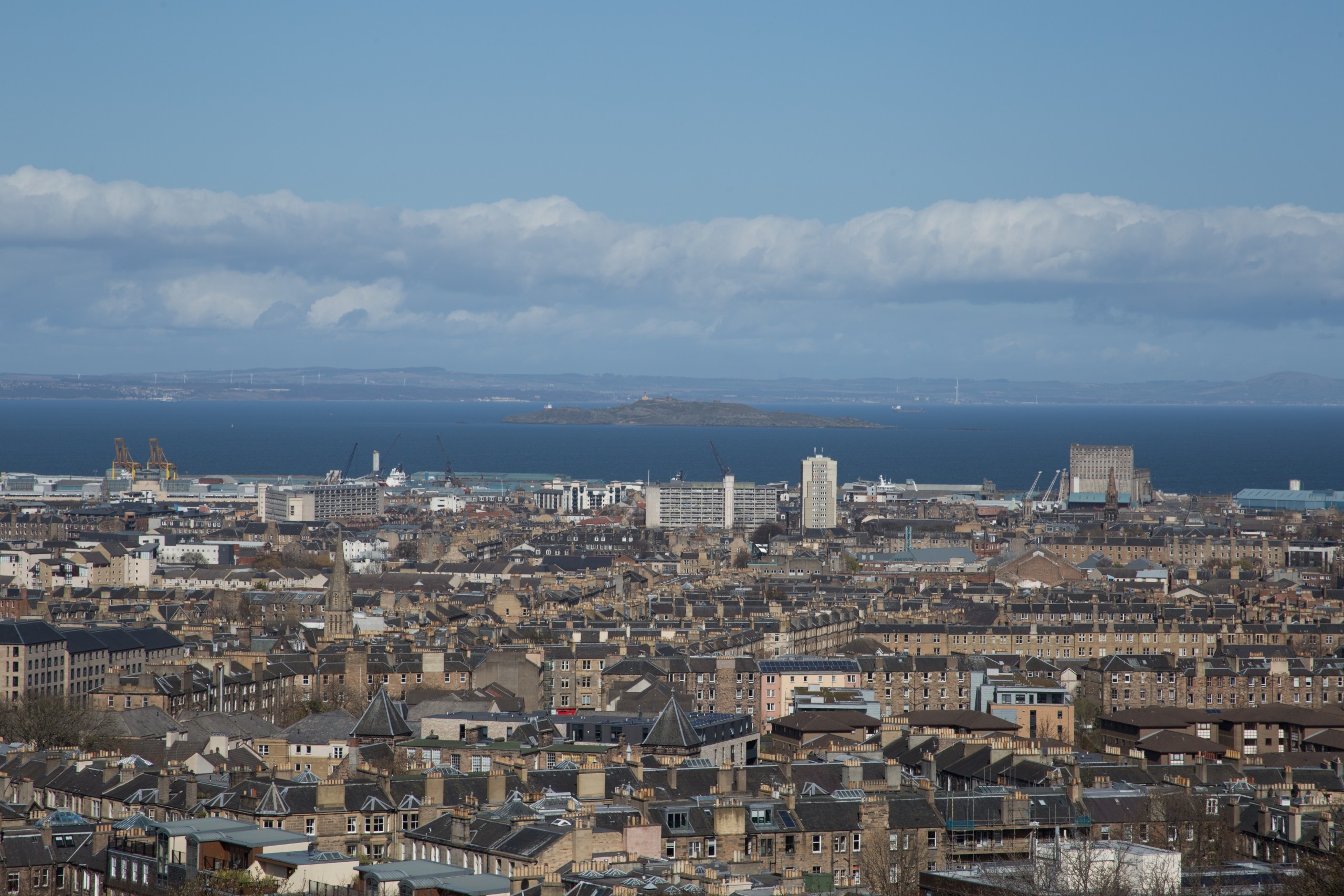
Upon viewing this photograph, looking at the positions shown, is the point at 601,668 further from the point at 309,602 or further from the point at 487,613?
the point at 309,602

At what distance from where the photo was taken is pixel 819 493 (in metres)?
167

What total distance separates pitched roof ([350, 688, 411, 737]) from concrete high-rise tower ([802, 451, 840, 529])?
115m

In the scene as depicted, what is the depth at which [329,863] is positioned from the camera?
109 ft

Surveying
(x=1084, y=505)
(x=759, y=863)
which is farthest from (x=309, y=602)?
(x=1084, y=505)

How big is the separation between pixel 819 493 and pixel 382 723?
117226mm

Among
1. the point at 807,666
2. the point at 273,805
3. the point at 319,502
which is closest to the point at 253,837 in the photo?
the point at 273,805

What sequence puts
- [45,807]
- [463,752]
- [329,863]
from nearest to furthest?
[329,863] < [45,807] < [463,752]

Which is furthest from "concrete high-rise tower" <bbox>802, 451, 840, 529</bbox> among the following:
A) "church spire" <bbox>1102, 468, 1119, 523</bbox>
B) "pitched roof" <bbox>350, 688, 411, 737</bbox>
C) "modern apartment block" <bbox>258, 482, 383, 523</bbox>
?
"pitched roof" <bbox>350, 688, 411, 737</bbox>

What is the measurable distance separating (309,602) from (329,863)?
60327 mm

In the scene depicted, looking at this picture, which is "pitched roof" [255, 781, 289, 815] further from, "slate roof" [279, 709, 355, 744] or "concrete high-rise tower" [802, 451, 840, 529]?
"concrete high-rise tower" [802, 451, 840, 529]

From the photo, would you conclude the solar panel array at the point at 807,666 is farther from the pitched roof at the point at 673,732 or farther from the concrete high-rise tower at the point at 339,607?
the concrete high-rise tower at the point at 339,607

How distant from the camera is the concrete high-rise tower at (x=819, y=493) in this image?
166250 mm

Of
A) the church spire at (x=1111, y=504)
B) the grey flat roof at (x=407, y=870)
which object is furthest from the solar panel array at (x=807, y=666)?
the church spire at (x=1111, y=504)

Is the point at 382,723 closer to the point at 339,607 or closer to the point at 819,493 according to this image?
the point at 339,607
